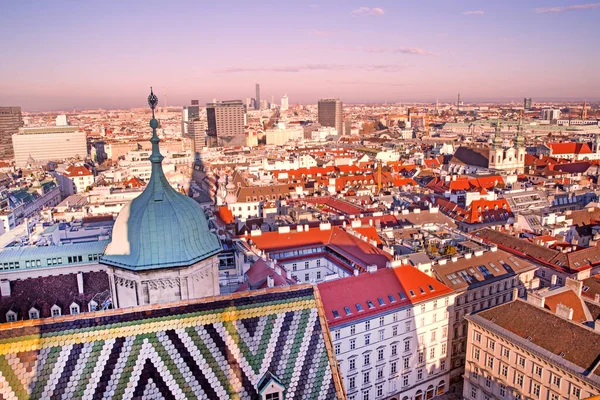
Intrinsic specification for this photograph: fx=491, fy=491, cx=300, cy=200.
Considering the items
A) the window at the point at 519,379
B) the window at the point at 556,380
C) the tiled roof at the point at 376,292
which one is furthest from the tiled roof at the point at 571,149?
the window at the point at 556,380

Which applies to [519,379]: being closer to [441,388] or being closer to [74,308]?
[441,388]

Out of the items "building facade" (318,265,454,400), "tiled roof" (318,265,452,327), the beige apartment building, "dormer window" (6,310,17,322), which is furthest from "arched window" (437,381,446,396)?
"dormer window" (6,310,17,322)

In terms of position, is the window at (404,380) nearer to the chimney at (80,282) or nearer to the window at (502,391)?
the window at (502,391)

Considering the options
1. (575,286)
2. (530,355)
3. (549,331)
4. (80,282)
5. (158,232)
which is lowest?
(530,355)

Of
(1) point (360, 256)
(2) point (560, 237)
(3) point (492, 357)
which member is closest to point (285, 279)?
(1) point (360, 256)

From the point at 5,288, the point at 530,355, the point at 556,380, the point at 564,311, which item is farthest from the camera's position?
the point at 564,311

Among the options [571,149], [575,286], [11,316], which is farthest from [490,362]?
[571,149]

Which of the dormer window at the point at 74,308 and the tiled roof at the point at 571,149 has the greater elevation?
the dormer window at the point at 74,308
